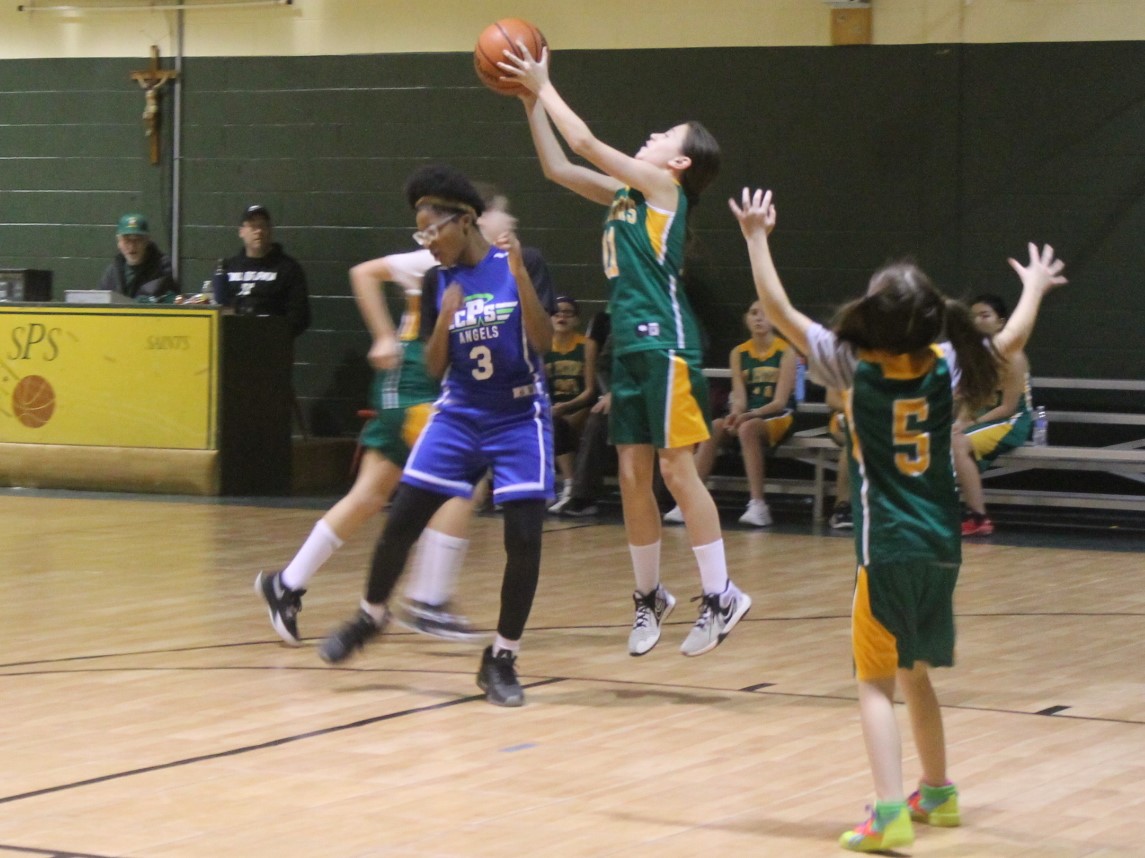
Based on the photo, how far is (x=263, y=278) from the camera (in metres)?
10.9

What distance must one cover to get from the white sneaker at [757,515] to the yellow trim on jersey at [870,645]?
5909 millimetres

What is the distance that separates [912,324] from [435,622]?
2540 millimetres

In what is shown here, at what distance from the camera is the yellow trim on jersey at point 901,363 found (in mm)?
3221

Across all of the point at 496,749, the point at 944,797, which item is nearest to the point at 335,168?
the point at 496,749

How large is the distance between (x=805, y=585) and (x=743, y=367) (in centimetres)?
296

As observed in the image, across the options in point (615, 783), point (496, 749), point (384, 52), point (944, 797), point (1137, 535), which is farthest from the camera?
point (384, 52)

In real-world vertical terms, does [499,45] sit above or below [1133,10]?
below

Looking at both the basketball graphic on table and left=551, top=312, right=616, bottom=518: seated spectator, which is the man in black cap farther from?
left=551, top=312, right=616, bottom=518: seated spectator

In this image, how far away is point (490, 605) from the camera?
239 inches

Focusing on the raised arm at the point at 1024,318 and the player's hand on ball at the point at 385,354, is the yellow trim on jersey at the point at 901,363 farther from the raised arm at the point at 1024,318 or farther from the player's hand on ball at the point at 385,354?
the player's hand on ball at the point at 385,354

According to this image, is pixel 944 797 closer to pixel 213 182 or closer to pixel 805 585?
pixel 805 585

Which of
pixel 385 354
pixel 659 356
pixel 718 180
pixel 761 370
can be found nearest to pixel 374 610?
pixel 385 354

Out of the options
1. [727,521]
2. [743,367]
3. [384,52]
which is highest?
[384,52]

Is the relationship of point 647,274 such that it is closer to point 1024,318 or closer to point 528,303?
point 528,303
